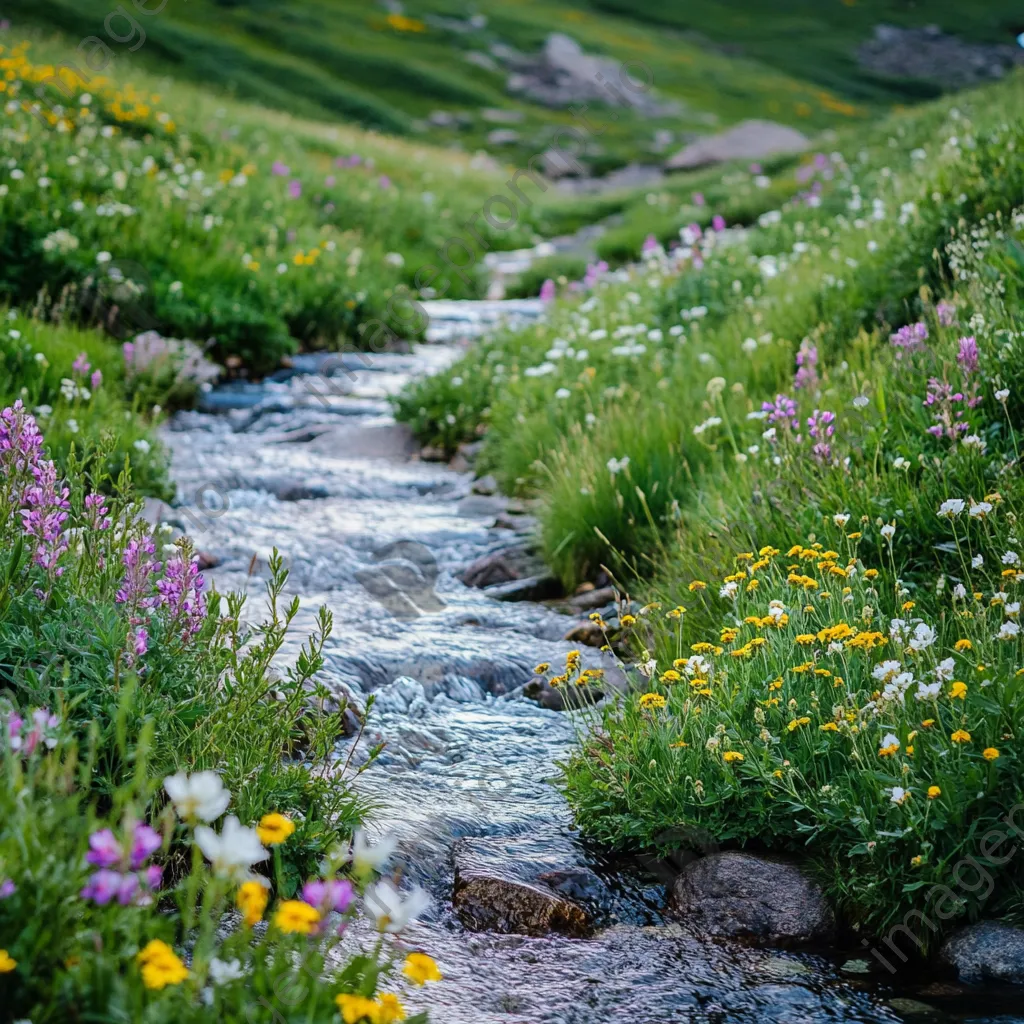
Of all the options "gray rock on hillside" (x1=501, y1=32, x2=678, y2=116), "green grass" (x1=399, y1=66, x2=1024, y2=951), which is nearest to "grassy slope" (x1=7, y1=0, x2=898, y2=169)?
"gray rock on hillside" (x1=501, y1=32, x2=678, y2=116)

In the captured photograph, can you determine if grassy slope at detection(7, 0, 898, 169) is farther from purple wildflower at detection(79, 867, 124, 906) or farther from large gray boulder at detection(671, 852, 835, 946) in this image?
purple wildflower at detection(79, 867, 124, 906)

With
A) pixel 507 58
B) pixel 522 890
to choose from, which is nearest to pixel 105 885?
pixel 522 890

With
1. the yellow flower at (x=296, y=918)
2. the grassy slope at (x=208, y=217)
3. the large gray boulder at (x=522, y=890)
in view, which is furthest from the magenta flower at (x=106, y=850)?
the grassy slope at (x=208, y=217)

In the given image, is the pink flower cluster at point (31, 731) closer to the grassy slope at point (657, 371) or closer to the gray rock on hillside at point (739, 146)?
the grassy slope at point (657, 371)

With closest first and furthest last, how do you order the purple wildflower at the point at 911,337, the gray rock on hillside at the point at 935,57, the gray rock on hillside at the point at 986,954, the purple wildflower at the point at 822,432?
the gray rock on hillside at the point at 986,954 < the purple wildflower at the point at 822,432 < the purple wildflower at the point at 911,337 < the gray rock on hillside at the point at 935,57

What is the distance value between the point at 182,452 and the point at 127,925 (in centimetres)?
710

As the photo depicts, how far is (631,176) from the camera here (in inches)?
1518

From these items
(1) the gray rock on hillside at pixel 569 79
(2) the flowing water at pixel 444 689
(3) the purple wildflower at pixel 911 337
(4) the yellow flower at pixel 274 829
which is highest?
(1) the gray rock on hillside at pixel 569 79

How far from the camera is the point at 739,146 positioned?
32812 millimetres

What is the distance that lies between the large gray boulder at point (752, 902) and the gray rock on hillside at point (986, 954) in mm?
402

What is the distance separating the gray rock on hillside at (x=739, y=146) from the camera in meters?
31.9

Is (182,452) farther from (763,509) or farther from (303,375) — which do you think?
(763,509)

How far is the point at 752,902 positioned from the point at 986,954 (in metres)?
0.74

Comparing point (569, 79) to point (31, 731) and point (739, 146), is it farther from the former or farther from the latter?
point (31, 731)
